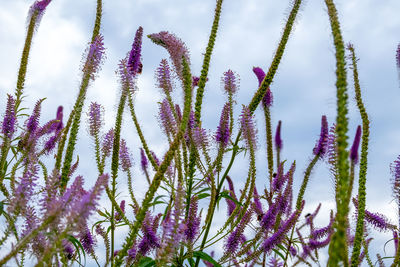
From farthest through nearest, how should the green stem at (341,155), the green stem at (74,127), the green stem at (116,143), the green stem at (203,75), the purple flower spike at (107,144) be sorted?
the purple flower spike at (107,144)
the green stem at (116,143)
the green stem at (203,75)
the green stem at (74,127)
the green stem at (341,155)

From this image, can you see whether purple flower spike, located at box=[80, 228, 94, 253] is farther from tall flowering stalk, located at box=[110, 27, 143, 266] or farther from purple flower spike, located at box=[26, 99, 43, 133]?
purple flower spike, located at box=[26, 99, 43, 133]

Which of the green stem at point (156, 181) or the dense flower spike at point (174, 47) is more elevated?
the dense flower spike at point (174, 47)

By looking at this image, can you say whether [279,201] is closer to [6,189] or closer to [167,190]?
[167,190]

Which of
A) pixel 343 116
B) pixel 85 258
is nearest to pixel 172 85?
pixel 85 258

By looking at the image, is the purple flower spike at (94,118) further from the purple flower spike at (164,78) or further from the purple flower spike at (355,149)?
the purple flower spike at (355,149)

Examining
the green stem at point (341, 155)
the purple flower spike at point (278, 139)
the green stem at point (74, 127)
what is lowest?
the green stem at point (341, 155)

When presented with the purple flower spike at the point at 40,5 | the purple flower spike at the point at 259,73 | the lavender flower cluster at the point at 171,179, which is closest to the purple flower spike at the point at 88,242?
the lavender flower cluster at the point at 171,179

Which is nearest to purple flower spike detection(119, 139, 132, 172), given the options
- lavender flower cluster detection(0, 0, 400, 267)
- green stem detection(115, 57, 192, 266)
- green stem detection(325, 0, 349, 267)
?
lavender flower cluster detection(0, 0, 400, 267)
